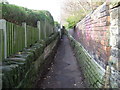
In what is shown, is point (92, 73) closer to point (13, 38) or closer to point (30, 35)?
point (13, 38)

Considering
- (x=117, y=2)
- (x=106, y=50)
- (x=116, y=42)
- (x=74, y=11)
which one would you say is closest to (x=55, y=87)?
(x=106, y=50)

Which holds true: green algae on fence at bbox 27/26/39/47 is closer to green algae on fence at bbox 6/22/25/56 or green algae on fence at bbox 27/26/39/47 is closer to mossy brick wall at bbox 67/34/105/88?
green algae on fence at bbox 6/22/25/56

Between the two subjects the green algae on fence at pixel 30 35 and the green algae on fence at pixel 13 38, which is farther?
the green algae on fence at pixel 30 35

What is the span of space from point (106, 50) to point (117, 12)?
0.84 meters

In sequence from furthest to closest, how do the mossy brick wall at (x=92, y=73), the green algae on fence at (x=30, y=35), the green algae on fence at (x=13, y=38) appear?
the green algae on fence at (x=30, y=35), the mossy brick wall at (x=92, y=73), the green algae on fence at (x=13, y=38)

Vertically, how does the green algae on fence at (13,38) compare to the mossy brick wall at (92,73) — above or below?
above

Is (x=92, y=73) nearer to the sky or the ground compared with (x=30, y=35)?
nearer to the ground

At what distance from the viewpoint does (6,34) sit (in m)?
3.64

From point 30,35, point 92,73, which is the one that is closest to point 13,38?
point 30,35

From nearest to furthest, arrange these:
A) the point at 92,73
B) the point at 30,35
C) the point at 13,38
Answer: the point at 13,38 < the point at 92,73 < the point at 30,35

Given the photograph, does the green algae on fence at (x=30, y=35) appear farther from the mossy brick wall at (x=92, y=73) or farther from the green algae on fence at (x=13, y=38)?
the mossy brick wall at (x=92, y=73)

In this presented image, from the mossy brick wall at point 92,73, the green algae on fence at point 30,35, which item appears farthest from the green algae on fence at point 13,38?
the mossy brick wall at point 92,73

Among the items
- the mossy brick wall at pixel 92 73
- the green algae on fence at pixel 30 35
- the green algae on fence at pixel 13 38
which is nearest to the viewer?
the green algae on fence at pixel 13 38

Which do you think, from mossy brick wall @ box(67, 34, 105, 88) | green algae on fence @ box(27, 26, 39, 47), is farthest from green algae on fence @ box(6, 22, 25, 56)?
mossy brick wall @ box(67, 34, 105, 88)
